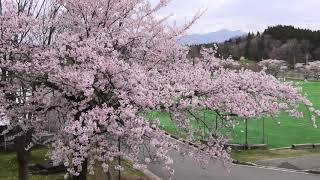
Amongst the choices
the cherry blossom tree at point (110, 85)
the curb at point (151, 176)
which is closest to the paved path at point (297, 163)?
the curb at point (151, 176)

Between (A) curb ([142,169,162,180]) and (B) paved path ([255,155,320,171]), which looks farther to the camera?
(B) paved path ([255,155,320,171])

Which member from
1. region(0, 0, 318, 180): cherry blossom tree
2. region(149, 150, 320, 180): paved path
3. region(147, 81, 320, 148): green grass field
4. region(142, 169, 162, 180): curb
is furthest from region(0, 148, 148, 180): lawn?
region(147, 81, 320, 148): green grass field

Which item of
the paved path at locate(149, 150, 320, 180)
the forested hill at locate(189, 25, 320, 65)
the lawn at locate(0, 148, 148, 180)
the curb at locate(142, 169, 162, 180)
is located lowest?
the paved path at locate(149, 150, 320, 180)

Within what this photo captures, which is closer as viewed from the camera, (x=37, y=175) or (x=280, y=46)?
(x=37, y=175)

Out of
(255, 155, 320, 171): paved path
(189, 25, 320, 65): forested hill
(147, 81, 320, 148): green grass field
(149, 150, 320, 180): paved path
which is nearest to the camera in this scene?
(149, 150, 320, 180): paved path

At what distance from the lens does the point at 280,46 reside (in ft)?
332

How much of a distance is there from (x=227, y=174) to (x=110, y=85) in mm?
9746

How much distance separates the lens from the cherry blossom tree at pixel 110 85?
7980 mm

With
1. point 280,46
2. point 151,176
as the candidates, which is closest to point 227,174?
point 151,176

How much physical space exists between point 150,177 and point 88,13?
7536mm

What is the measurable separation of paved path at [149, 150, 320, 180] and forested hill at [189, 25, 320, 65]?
2929 inches

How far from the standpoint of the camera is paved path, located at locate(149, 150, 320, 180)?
54.4 feet

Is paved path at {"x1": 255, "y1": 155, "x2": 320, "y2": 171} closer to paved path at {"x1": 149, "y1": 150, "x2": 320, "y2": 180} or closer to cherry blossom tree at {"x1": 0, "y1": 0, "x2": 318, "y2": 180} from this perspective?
paved path at {"x1": 149, "y1": 150, "x2": 320, "y2": 180}

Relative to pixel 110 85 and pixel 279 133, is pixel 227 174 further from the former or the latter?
pixel 279 133
